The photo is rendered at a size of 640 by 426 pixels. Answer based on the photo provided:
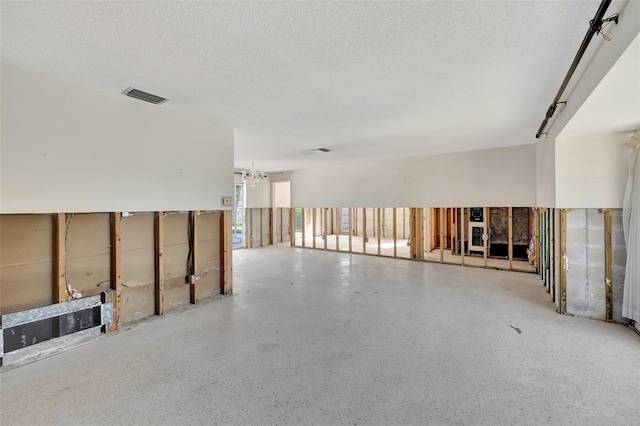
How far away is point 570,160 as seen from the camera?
3.35m

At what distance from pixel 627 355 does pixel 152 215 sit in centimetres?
515

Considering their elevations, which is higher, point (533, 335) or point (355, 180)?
point (355, 180)

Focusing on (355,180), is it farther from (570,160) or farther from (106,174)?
(106,174)

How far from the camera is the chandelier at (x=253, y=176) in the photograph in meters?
6.93

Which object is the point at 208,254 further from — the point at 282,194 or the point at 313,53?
the point at 282,194

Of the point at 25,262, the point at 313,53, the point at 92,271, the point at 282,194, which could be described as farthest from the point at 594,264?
the point at 282,194

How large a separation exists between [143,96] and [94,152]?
78 centimetres

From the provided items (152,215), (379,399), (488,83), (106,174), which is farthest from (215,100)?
(379,399)

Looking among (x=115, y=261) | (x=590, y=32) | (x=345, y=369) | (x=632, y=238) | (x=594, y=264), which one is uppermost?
(x=590, y=32)

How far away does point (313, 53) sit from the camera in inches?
83.5

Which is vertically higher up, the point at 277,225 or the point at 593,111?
the point at 593,111

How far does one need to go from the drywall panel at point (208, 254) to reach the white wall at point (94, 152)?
0.80 feet

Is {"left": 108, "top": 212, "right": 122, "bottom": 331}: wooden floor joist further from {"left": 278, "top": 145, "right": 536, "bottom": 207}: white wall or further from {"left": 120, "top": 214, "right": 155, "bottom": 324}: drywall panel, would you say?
{"left": 278, "top": 145, "right": 536, "bottom": 207}: white wall

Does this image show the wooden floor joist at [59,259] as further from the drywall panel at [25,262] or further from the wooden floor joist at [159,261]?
the wooden floor joist at [159,261]
